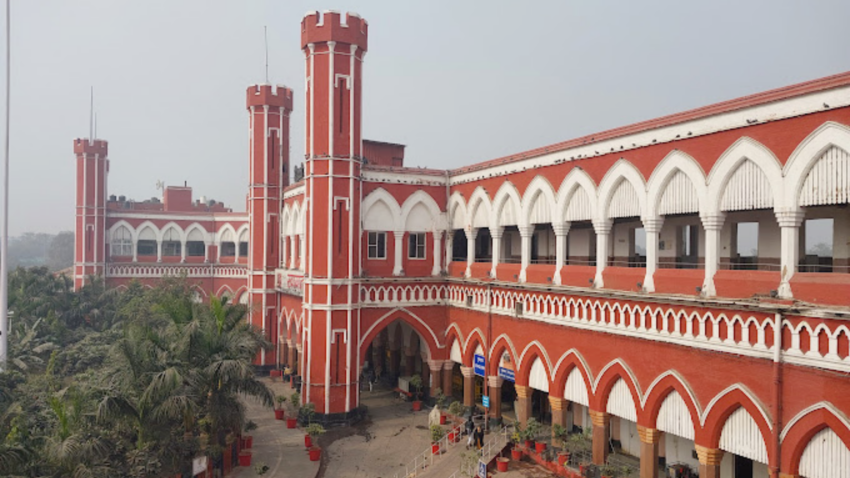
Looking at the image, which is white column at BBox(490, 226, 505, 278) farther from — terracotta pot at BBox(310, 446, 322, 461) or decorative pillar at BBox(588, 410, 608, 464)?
terracotta pot at BBox(310, 446, 322, 461)

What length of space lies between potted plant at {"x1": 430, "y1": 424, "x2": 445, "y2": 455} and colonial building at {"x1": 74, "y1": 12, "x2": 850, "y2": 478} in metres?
2.05

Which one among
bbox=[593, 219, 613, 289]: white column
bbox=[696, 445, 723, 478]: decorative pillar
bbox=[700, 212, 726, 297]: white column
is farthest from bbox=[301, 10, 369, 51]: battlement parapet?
bbox=[696, 445, 723, 478]: decorative pillar

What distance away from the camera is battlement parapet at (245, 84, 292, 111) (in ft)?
87.2

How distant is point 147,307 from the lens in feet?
75.8

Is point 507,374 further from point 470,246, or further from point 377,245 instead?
point 377,245

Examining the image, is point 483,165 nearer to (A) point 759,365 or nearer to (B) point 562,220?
(B) point 562,220

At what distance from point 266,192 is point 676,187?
62.4ft

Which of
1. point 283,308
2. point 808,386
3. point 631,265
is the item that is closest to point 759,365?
point 808,386

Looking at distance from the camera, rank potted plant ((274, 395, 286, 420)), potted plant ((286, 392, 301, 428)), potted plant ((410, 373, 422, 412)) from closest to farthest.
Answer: potted plant ((286, 392, 301, 428)) → potted plant ((274, 395, 286, 420)) → potted plant ((410, 373, 422, 412))

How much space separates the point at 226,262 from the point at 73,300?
31.0 ft

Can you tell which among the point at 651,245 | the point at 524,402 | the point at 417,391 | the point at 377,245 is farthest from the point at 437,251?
the point at 651,245

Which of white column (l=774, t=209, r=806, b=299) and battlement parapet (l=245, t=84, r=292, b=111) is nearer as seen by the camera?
white column (l=774, t=209, r=806, b=299)

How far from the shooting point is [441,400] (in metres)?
18.9

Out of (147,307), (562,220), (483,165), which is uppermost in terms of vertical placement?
(483,165)
